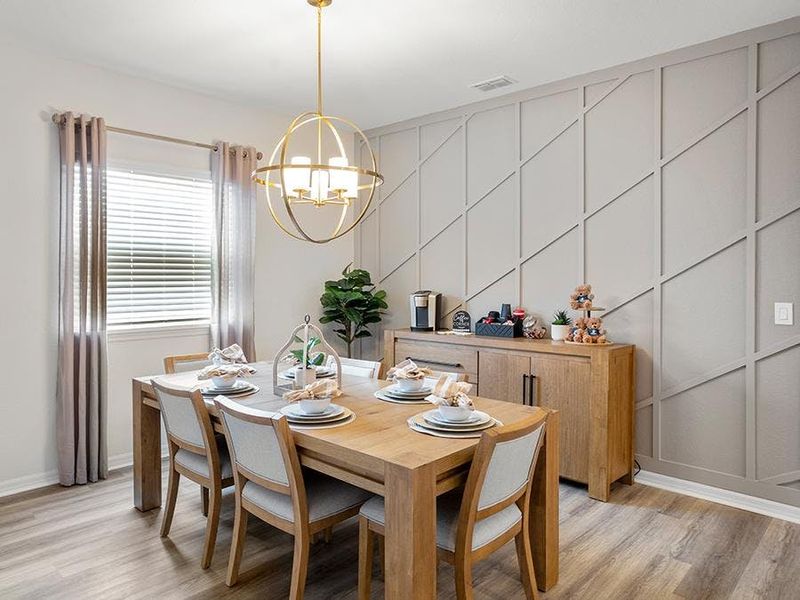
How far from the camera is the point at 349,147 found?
5.44m

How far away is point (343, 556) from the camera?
2686 millimetres

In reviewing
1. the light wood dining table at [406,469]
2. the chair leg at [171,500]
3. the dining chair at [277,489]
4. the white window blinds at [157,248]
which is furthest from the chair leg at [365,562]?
the white window blinds at [157,248]

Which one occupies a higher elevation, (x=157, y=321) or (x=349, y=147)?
(x=349, y=147)

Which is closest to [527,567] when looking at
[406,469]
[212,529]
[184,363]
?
[406,469]

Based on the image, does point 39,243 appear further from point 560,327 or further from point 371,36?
point 560,327

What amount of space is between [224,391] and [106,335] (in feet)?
4.99

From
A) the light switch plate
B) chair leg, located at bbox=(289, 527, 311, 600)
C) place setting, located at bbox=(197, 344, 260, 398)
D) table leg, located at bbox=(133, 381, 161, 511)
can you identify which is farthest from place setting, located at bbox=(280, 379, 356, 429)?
the light switch plate

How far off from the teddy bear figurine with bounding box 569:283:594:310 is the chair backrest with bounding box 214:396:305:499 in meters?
2.26

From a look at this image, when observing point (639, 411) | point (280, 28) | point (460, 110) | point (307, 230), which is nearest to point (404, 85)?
point (460, 110)

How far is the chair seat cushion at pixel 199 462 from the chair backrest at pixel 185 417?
0.26 ft

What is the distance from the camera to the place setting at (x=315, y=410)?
7.34 ft

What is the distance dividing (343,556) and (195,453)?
87cm

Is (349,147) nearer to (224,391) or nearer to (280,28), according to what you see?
(280,28)

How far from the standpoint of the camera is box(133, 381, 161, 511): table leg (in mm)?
3150
